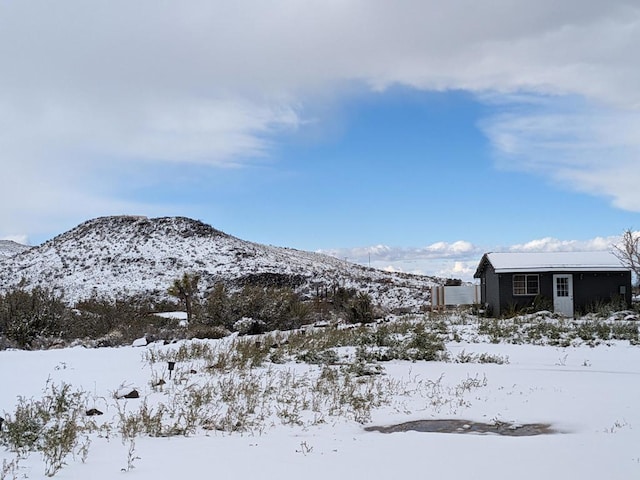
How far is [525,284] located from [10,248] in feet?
207

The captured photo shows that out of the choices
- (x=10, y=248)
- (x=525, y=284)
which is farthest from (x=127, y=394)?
(x=10, y=248)

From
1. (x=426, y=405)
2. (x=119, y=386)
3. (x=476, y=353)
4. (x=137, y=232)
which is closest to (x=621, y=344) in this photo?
(x=476, y=353)

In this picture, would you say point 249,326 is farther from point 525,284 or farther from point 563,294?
point 563,294

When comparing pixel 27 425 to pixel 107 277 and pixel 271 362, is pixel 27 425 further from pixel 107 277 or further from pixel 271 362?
pixel 107 277

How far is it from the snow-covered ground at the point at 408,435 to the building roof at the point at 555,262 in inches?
597

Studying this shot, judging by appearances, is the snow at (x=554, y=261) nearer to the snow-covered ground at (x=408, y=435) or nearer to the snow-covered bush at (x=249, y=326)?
the snow-covered bush at (x=249, y=326)

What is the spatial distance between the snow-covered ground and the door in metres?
15.6

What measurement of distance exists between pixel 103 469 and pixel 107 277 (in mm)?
42721

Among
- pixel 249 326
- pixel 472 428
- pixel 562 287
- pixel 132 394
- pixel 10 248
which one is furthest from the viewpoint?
pixel 10 248

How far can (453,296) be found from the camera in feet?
104

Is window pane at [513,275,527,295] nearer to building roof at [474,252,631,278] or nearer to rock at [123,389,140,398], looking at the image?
building roof at [474,252,631,278]

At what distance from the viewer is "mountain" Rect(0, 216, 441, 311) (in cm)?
4191

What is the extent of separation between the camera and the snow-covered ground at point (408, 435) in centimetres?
494

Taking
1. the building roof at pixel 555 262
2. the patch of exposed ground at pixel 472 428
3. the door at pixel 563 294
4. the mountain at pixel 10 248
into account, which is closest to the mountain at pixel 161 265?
the building roof at pixel 555 262
